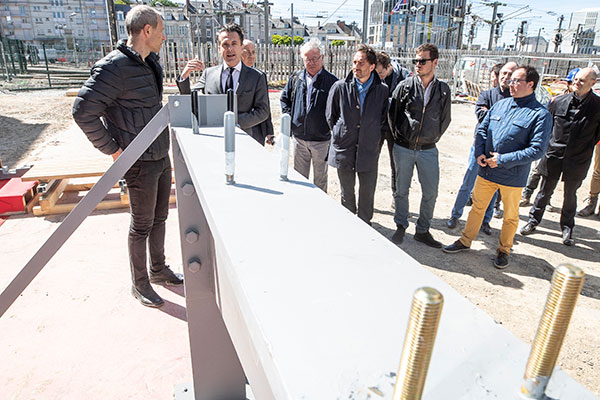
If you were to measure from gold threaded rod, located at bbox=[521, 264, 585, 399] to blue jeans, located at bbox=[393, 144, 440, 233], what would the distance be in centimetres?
395

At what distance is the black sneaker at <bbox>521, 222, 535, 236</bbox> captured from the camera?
16.0 ft

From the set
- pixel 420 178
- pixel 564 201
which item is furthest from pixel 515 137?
pixel 564 201

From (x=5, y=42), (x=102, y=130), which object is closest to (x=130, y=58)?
(x=102, y=130)

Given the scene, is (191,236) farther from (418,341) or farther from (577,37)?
(577,37)

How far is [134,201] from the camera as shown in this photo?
3.04m

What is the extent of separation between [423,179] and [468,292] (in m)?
1.30

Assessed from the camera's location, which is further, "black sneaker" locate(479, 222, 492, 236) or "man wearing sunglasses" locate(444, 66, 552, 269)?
"black sneaker" locate(479, 222, 492, 236)

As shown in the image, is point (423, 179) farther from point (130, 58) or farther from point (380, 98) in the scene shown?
point (130, 58)

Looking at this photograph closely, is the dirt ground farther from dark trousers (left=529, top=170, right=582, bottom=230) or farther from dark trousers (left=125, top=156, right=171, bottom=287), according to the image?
dark trousers (left=125, top=156, right=171, bottom=287)

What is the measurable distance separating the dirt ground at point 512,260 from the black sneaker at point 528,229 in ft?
0.19

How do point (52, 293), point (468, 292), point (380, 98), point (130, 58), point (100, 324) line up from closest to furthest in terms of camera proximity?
point (130, 58), point (100, 324), point (52, 293), point (468, 292), point (380, 98)

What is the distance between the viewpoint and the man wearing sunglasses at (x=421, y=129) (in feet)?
13.5

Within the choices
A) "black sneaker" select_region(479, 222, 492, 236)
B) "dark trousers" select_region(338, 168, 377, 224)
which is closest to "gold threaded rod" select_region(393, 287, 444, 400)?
"dark trousers" select_region(338, 168, 377, 224)

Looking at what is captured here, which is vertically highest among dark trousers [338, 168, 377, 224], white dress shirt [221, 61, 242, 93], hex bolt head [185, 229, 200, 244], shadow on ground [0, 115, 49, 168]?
white dress shirt [221, 61, 242, 93]
